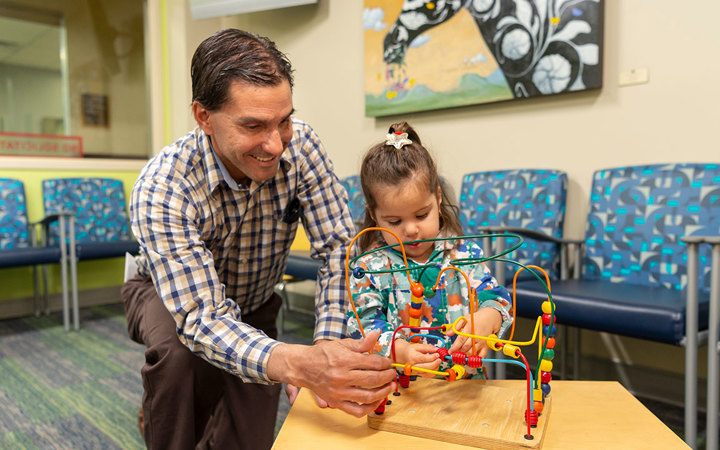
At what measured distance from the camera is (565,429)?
0.83 m

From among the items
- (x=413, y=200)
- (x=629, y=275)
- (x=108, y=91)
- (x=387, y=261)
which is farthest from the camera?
(x=108, y=91)

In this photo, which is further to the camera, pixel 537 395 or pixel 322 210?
pixel 322 210

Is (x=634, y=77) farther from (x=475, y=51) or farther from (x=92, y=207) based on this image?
(x=92, y=207)

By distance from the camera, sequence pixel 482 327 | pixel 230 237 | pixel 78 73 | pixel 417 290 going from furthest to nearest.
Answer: pixel 78 73, pixel 230 237, pixel 482 327, pixel 417 290

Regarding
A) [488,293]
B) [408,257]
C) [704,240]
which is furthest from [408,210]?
[704,240]

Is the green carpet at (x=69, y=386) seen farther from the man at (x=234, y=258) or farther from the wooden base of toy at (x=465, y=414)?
the wooden base of toy at (x=465, y=414)

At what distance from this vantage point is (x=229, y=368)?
1.00 meters

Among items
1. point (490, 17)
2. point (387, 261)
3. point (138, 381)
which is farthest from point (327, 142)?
point (387, 261)

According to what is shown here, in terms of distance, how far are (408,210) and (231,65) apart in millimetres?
476

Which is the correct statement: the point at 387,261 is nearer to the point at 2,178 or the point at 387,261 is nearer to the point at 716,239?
the point at 716,239

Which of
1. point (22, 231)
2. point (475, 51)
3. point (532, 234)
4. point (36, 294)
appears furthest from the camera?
point (36, 294)

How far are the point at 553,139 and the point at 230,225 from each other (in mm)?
1701

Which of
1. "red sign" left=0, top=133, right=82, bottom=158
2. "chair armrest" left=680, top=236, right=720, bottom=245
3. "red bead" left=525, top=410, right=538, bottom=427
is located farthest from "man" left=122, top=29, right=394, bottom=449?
"red sign" left=0, top=133, right=82, bottom=158

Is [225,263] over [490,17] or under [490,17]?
under
